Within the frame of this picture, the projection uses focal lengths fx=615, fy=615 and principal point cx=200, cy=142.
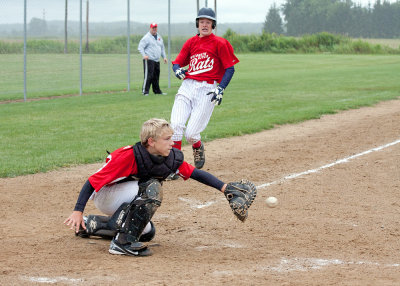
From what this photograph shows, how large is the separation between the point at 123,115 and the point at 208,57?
6060mm

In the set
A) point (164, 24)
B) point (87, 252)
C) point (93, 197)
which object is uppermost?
point (164, 24)

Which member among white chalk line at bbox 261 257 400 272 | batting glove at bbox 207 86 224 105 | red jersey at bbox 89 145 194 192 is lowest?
white chalk line at bbox 261 257 400 272

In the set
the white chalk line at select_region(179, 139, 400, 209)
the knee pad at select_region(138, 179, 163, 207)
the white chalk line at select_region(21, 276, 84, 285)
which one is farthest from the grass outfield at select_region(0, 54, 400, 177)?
the white chalk line at select_region(21, 276, 84, 285)

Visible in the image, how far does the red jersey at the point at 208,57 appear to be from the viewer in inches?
309

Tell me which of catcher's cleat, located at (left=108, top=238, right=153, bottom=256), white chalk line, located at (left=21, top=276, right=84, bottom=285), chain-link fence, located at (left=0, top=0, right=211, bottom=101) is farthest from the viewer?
chain-link fence, located at (left=0, top=0, right=211, bottom=101)

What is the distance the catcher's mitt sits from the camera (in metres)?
4.81

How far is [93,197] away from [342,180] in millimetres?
3632

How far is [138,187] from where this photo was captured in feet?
16.1

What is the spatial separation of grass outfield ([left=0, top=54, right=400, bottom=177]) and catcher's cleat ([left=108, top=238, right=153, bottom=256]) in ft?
11.7

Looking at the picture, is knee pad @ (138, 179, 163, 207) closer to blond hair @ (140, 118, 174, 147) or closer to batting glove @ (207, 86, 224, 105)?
blond hair @ (140, 118, 174, 147)

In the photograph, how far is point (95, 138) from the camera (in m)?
10.6

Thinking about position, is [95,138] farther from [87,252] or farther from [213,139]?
[87,252]

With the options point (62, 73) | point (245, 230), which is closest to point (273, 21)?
point (62, 73)

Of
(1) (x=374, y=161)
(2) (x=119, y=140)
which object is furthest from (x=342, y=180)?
(2) (x=119, y=140)
